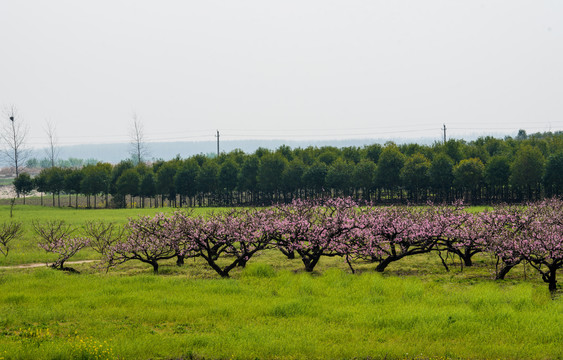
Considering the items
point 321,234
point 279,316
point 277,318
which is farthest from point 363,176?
point 277,318

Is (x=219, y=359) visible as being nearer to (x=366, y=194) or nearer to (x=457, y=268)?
(x=457, y=268)

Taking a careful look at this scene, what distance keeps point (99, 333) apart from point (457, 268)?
23.9m

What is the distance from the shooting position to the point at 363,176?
377 feet

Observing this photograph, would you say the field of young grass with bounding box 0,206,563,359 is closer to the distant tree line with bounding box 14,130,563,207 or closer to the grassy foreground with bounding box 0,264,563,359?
the grassy foreground with bounding box 0,264,563,359

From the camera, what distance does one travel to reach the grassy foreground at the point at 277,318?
17.5 metres

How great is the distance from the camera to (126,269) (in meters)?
35.7

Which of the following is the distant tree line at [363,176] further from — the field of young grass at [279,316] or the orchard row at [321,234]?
the field of young grass at [279,316]

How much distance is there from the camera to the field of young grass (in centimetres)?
1750

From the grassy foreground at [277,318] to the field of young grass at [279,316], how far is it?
5 centimetres

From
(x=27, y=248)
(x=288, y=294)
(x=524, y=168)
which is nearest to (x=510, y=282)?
(x=288, y=294)

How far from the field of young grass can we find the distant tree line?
2955 inches

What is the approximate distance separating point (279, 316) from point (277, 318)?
32 centimetres

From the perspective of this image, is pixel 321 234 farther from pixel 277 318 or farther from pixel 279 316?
pixel 277 318

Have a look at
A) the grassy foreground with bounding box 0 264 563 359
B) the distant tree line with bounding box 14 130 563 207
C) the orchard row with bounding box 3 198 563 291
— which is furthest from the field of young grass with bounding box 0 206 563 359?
the distant tree line with bounding box 14 130 563 207
